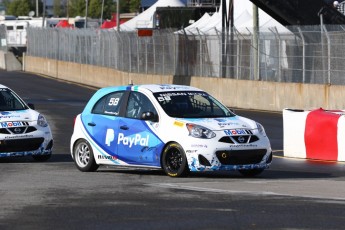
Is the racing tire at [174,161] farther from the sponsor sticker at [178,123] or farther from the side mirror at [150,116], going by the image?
the side mirror at [150,116]

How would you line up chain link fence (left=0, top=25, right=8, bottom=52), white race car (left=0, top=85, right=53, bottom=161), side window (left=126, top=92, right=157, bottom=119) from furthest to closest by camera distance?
chain link fence (left=0, top=25, right=8, bottom=52), white race car (left=0, top=85, right=53, bottom=161), side window (left=126, top=92, right=157, bottom=119)

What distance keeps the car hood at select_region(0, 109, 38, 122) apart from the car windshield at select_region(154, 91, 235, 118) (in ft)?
12.0

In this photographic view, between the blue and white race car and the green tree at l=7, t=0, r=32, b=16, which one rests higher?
the green tree at l=7, t=0, r=32, b=16

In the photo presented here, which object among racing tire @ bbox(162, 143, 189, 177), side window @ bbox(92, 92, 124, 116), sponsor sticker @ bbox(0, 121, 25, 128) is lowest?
racing tire @ bbox(162, 143, 189, 177)

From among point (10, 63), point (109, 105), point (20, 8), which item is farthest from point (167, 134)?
point (20, 8)

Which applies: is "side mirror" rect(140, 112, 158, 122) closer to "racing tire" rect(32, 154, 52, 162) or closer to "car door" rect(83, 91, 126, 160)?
"car door" rect(83, 91, 126, 160)

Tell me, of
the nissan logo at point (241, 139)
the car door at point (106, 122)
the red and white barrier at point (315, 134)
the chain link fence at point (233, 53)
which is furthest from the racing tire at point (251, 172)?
the chain link fence at point (233, 53)

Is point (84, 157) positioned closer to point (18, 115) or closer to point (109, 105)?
point (109, 105)

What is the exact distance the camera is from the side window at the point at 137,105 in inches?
661

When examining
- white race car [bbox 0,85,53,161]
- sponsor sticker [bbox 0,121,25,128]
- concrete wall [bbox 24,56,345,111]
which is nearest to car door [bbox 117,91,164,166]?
white race car [bbox 0,85,53,161]

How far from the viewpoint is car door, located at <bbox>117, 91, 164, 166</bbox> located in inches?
645

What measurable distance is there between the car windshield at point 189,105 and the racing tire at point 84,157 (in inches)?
59.2

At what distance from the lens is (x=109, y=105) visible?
17.4 metres

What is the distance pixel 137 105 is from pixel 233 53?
79.8 feet
